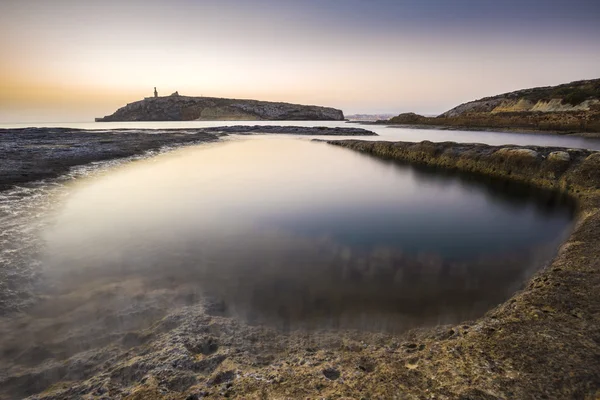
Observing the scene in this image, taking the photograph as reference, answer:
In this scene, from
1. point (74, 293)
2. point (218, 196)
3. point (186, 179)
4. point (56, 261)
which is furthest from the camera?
point (186, 179)

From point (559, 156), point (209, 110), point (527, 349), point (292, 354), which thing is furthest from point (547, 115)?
point (209, 110)

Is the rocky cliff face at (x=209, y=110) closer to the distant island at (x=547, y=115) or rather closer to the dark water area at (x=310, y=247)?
the distant island at (x=547, y=115)

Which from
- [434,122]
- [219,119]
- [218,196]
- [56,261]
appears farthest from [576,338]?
[219,119]

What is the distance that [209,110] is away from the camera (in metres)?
175

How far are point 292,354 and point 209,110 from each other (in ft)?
618

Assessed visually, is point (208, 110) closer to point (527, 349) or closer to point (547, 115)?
point (547, 115)

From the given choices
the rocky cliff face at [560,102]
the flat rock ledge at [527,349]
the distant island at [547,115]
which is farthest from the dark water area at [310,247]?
the rocky cliff face at [560,102]

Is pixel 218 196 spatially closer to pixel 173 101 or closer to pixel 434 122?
pixel 434 122

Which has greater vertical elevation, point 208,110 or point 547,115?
point 208,110

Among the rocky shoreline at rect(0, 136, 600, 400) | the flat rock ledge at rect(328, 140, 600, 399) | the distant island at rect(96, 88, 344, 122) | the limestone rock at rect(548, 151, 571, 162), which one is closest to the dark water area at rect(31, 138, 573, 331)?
the rocky shoreline at rect(0, 136, 600, 400)

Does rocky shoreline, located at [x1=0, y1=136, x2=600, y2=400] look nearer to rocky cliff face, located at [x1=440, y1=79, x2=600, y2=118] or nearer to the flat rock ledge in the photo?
the flat rock ledge

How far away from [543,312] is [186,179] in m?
13.4

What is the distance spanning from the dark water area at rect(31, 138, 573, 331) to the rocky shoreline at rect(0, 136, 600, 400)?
1.04 ft

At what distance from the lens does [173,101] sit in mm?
172625
